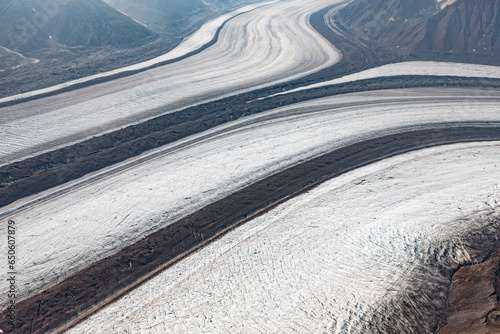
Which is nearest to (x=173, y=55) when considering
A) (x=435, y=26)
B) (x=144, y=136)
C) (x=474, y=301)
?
(x=144, y=136)

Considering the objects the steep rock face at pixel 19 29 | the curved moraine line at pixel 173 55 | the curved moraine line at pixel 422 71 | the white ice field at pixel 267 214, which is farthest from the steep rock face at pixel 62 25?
the curved moraine line at pixel 422 71

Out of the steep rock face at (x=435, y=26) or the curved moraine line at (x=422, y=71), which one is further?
the steep rock face at (x=435, y=26)

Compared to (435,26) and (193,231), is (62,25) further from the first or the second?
(435,26)

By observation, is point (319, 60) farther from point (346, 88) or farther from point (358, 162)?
point (358, 162)

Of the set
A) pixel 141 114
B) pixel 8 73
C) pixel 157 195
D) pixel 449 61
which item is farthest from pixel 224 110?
pixel 449 61

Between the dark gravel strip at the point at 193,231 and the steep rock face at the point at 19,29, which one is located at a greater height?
the steep rock face at the point at 19,29

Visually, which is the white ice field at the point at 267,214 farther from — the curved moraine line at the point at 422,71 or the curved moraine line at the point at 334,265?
the curved moraine line at the point at 422,71

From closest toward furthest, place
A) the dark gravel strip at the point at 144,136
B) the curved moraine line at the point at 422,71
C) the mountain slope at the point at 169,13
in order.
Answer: the dark gravel strip at the point at 144,136, the curved moraine line at the point at 422,71, the mountain slope at the point at 169,13
